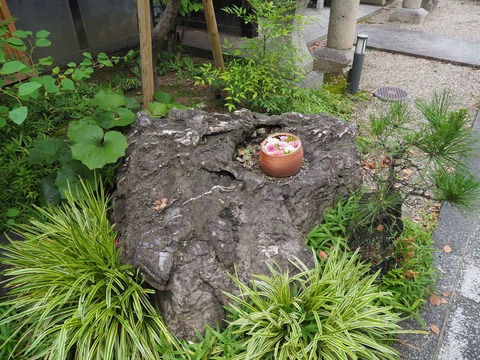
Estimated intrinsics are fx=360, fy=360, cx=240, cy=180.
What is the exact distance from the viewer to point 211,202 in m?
2.48

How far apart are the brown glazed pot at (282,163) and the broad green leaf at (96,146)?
105cm

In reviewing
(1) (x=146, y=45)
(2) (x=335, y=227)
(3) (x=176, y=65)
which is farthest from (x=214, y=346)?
(3) (x=176, y=65)

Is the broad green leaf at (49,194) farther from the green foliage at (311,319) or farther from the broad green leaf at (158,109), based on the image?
the green foliage at (311,319)

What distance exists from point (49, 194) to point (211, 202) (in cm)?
149

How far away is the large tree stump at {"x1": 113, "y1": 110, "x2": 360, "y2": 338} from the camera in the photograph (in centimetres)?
223

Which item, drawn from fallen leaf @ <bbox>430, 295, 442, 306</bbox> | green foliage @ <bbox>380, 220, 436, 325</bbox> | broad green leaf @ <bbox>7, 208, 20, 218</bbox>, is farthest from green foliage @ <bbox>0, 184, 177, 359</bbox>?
fallen leaf @ <bbox>430, 295, 442, 306</bbox>

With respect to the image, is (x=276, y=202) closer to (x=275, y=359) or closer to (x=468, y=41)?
(x=275, y=359)

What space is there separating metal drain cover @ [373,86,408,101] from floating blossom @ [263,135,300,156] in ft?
10.1

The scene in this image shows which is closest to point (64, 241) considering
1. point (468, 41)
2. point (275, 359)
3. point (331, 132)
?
point (275, 359)

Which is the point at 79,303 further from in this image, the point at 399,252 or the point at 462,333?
the point at 462,333

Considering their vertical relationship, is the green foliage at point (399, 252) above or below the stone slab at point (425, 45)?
below

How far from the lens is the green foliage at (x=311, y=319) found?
78.6 inches

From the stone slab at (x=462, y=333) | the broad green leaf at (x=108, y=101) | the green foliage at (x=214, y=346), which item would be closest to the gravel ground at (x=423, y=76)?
the stone slab at (x=462, y=333)

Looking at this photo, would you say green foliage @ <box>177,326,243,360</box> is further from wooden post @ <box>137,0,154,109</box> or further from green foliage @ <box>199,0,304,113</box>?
wooden post @ <box>137,0,154,109</box>
